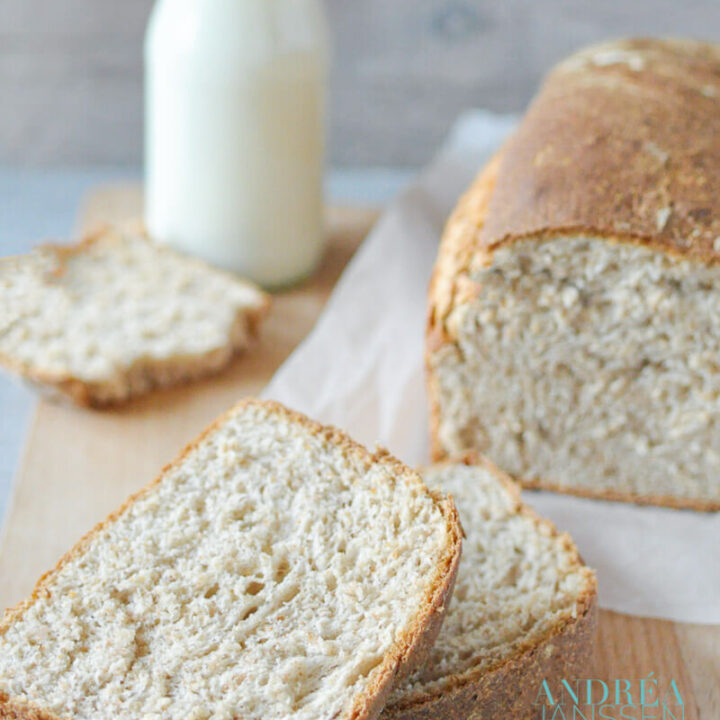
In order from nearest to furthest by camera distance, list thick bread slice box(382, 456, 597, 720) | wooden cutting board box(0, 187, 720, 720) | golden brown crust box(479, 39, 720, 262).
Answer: thick bread slice box(382, 456, 597, 720), wooden cutting board box(0, 187, 720, 720), golden brown crust box(479, 39, 720, 262)

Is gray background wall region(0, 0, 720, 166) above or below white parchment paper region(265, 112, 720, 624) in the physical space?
above

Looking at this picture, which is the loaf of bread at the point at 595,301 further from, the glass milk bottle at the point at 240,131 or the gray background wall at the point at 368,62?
the gray background wall at the point at 368,62

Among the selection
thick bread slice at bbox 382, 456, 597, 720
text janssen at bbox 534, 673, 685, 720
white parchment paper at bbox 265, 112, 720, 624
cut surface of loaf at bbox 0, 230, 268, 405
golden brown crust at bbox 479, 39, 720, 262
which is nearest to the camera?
thick bread slice at bbox 382, 456, 597, 720

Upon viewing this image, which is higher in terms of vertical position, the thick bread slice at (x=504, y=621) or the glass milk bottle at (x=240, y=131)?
the glass milk bottle at (x=240, y=131)

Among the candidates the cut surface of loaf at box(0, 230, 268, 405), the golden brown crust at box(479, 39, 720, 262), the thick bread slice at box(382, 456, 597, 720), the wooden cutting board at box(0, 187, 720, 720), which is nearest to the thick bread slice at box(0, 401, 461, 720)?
the thick bread slice at box(382, 456, 597, 720)

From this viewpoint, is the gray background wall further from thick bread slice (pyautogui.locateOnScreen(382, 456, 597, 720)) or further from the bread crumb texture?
thick bread slice (pyautogui.locateOnScreen(382, 456, 597, 720))

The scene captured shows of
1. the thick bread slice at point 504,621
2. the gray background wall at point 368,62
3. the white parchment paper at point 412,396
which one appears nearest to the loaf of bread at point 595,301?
the white parchment paper at point 412,396
